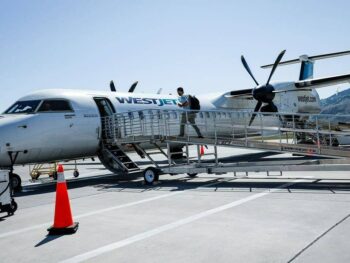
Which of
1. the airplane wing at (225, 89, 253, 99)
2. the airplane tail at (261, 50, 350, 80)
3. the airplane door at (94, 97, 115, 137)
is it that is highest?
the airplane tail at (261, 50, 350, 80)

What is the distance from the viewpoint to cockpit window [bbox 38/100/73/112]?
42.9ft

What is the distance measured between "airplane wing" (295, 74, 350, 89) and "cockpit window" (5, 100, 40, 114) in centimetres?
1240

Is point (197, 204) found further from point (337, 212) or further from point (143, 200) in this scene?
point (337, 212)

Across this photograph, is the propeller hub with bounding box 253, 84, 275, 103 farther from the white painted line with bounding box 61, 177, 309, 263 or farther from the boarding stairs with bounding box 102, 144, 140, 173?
the white painted line with bounding box 61, 177, 309, 263

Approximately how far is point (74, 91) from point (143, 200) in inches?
274

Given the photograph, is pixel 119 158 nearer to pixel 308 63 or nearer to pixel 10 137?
pixel 10 137

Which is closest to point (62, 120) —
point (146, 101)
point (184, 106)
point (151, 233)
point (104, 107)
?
point (104, 107)

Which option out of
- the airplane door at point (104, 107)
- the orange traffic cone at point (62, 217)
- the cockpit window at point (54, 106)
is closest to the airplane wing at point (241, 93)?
the airplane door at point (104, 107)

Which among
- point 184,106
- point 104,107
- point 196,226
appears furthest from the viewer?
point 104,107

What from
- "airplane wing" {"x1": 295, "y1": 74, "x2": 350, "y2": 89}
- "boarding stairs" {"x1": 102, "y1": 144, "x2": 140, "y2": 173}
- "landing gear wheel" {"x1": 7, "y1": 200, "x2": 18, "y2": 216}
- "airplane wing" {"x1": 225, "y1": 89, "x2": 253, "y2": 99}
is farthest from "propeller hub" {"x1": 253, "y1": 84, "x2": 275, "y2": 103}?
"landing gear wheel" {"x1": 7, "y1": 200, "x2": 18, "y2": 216}

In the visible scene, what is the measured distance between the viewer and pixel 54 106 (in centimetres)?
1330

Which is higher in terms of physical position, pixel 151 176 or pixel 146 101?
pixel 146 101

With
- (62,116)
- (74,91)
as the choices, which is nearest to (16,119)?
(62,116)

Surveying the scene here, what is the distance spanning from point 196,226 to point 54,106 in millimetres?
8853
